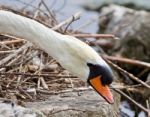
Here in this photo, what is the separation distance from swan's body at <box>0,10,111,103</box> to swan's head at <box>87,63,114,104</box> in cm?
6

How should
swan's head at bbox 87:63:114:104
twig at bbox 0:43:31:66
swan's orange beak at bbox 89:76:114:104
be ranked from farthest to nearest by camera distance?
1. twig at bbox 0:43:31:66
2. swan's orange beak at bbox 89:76:114:104
3. swan's head at bbox 87:63:114:104

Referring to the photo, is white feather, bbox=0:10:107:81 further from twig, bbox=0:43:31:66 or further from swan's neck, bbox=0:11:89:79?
twig, bbox=0:43:31:66

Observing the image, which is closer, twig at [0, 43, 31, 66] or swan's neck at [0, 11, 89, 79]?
swan's neck at [0, 11, 89, 79]

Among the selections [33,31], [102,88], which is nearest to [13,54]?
[33,31]

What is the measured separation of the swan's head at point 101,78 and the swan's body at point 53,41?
6 centimetres

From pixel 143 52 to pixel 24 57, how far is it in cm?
394

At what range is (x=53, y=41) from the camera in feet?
15.0

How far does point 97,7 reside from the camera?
16922 millimetres

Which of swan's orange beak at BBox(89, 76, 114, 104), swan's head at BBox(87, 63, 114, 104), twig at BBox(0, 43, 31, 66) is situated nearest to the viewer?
swan's head at BBox(87, 63, 114, 104)

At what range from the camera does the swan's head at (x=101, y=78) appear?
14.3 ft

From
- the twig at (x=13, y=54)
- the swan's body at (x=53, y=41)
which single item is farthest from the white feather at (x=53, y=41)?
the twig at (x=13, y=54)

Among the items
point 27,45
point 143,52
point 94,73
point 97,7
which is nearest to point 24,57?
point 27,45

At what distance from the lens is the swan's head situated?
436 cm

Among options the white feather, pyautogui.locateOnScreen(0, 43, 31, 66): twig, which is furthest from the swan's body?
pyautogui.locateOnScreen(0, 43, 31, 66): twig
